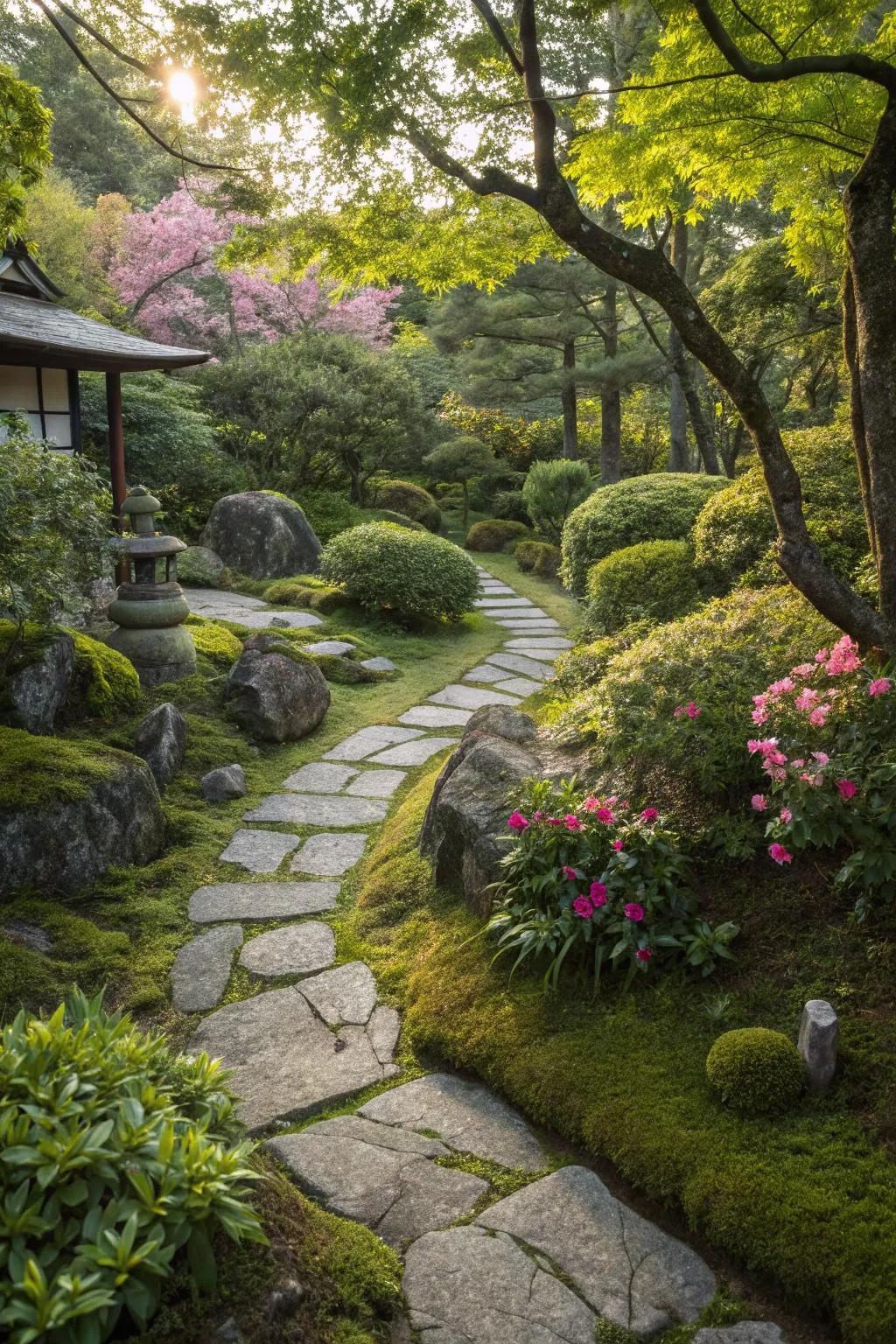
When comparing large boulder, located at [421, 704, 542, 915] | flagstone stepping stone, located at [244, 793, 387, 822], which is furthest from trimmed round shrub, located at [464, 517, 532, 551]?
large boulder, located at [421, 704, 542, 915]

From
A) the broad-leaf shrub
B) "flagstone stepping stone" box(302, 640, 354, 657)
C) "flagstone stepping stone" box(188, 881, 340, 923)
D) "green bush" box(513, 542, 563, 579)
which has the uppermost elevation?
"green bush" box(513, 542, 563, 579)

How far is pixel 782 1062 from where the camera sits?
2.71 metres

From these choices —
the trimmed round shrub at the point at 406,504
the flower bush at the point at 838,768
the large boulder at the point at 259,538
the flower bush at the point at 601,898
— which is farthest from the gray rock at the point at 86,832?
the trimmed round shrub at the point at 406,504

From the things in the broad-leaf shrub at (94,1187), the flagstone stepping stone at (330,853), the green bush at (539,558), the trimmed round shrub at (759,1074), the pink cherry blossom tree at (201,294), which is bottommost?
the flagstone stepping stone at (330,853)

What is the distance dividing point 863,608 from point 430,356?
22496 millimetres

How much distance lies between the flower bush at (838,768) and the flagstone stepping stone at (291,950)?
198 centimetres

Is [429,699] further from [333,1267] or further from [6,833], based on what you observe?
[333,1267]

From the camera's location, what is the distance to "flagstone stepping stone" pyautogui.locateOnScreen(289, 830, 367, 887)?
504 centimetres

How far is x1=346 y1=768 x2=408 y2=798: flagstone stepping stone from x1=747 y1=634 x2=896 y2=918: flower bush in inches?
116

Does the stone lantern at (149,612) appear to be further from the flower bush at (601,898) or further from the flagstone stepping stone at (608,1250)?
the flagstone stepping stone at (608,1250)

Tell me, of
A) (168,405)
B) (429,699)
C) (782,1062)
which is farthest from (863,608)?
→ (168,405)

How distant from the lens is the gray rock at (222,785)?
592 cm

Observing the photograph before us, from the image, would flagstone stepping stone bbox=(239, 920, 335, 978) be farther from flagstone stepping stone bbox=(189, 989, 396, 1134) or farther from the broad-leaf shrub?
the broad-leaf shrub

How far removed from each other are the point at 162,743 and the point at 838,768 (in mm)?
4209
